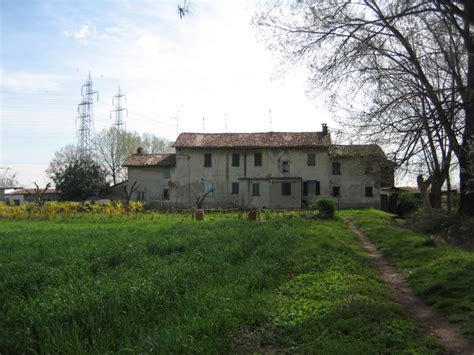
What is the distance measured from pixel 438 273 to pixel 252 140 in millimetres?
42596

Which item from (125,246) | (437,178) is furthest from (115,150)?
(125,246)

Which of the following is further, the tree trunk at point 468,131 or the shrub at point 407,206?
the shrub at point 407,206

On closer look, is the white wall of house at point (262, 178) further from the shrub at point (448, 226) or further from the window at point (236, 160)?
the shrub at point (448, 226)

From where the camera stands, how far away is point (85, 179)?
5606 cm

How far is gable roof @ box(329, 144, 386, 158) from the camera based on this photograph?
20108 mm

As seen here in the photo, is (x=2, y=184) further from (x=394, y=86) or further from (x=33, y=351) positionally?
(x=33, y=351)

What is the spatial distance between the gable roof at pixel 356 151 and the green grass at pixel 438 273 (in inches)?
186

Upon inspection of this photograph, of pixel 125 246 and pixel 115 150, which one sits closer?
pixel 125 246

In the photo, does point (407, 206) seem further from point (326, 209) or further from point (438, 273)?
point (438, 273)

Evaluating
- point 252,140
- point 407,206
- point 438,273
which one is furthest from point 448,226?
point 252,140

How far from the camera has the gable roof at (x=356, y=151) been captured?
66.0ft

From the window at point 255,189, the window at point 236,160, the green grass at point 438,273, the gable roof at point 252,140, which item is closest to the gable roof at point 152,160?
the gable roof at point 252,140

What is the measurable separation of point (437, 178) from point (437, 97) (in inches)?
461

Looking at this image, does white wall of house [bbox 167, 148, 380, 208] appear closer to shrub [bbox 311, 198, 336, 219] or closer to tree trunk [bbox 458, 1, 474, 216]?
shrub [bbox 311, 198, 336, 219]
